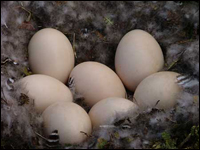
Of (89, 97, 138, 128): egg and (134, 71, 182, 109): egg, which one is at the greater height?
(134, 71, 182, 109): egg

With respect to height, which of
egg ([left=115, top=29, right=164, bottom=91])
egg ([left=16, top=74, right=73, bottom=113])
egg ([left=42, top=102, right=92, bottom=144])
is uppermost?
egg ([left=115, top=29, right=164, bottom=91])

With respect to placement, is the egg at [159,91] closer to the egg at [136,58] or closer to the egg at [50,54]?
the egg at [136,58]

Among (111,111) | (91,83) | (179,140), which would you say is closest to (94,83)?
(91,83)

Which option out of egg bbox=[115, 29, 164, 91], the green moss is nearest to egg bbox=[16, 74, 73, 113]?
egg bbox=[115, 29, 164, 91]

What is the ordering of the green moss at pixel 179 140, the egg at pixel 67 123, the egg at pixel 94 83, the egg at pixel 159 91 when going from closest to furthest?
the green moss at pixel 179 140 < the egg at pixel 67 123 < the egg at pixel 159 91 < the egg at pixel 94 83

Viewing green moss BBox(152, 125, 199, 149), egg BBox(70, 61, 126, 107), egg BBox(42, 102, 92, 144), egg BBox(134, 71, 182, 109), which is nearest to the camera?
green moss BBox(152, 125, 199, 149)

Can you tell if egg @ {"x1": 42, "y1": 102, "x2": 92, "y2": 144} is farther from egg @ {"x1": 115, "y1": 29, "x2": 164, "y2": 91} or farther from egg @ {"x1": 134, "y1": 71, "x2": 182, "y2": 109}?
egg @ {"x1": 115, "y1": 29, "x2": 164, "y2": 91}

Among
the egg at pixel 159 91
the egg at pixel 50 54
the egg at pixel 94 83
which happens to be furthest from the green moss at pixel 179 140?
the egg at pixel 50 54

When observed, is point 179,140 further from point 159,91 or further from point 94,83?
point 94,83
